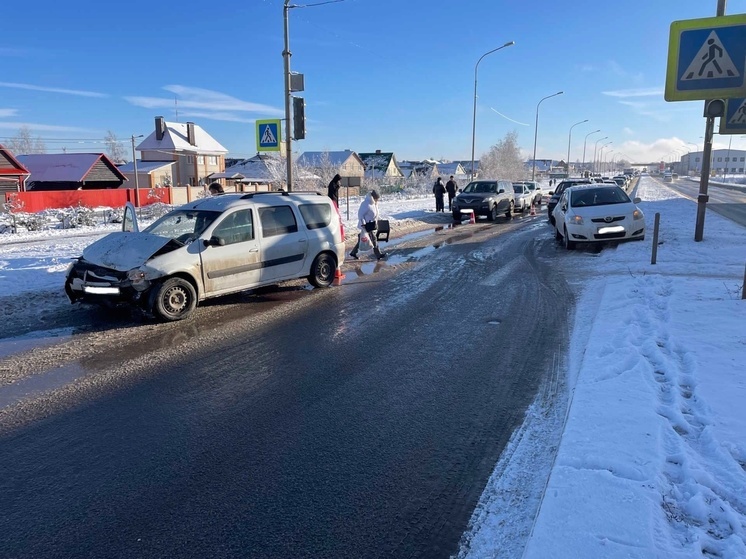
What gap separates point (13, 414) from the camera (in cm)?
450

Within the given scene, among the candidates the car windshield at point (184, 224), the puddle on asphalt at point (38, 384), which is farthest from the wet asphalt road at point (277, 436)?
the car windshield at point (184, 224)

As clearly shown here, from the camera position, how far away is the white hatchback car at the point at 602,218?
1353 centimetres

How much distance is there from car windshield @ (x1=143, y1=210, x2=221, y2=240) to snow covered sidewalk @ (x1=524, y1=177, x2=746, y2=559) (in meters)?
5.66

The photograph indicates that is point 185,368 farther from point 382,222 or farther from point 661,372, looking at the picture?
point 382,222

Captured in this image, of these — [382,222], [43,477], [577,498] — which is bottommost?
[43,477]

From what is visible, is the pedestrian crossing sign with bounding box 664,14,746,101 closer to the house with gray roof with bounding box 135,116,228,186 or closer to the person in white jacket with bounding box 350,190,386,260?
the person in white jacket with bounding box 350,190,386,260

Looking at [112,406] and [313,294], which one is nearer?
[112,406]

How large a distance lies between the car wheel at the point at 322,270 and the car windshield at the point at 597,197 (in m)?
7.87

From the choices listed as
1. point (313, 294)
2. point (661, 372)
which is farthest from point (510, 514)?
point (313, 294)

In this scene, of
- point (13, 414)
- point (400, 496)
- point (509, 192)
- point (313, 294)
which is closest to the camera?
point (400, 496)

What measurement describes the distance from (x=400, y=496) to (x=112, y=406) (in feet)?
9.41

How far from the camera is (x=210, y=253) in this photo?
792cm

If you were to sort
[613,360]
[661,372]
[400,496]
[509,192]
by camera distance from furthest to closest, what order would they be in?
1. [509,192]
2. [613,360]
3. [661,372]
4. [400,496]

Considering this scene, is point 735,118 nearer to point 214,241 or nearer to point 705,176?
point 705,176
